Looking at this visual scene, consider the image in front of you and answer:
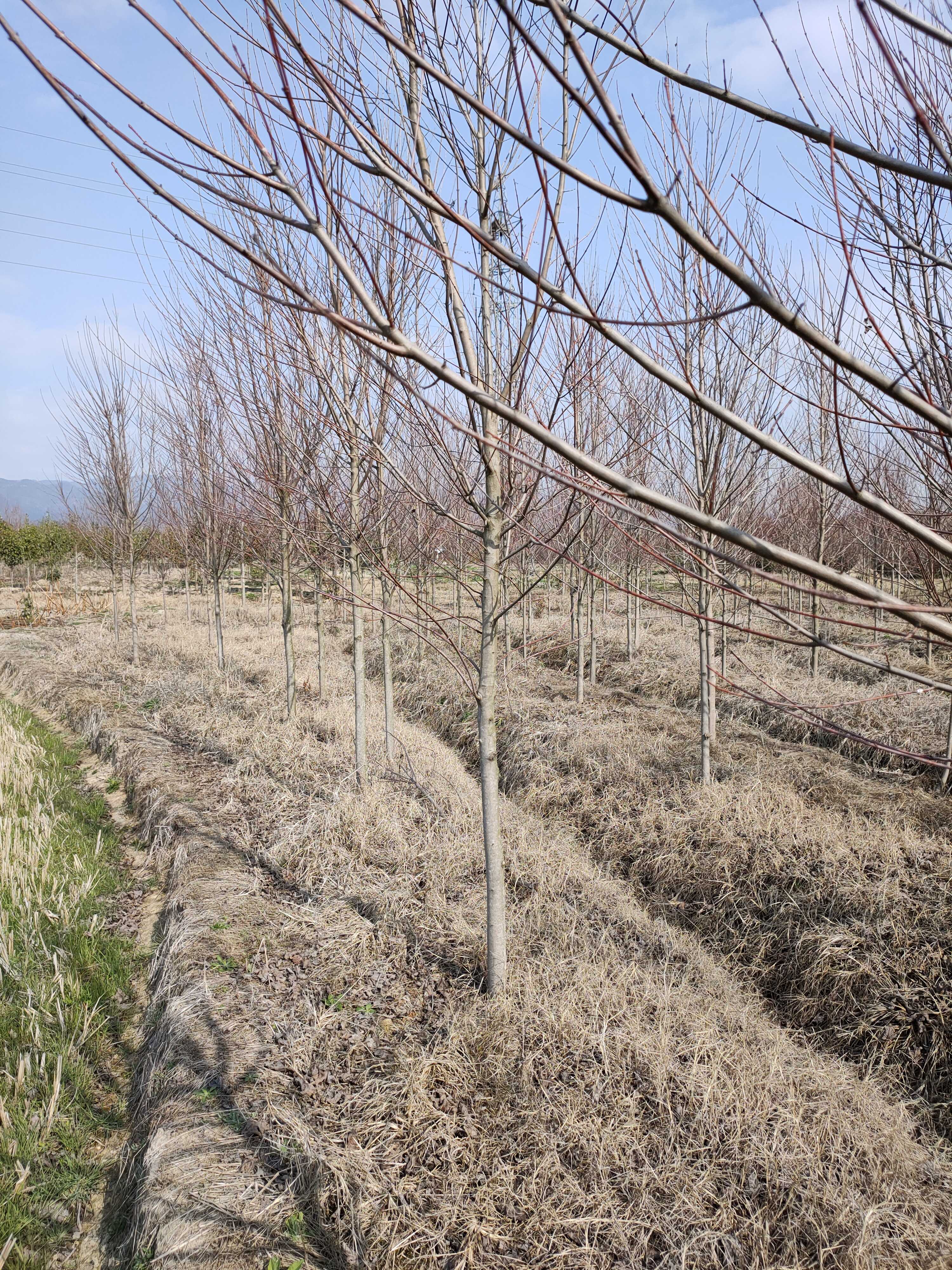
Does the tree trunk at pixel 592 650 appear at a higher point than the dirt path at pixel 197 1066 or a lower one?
higher

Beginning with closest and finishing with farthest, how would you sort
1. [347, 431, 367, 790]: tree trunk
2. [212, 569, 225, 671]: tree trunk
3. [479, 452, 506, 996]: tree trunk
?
[479, 452, 506, 996]: tree trunk, [347, 431, 367, 790]: tree trunk, [212, 569, 225, 671]: tree trunk

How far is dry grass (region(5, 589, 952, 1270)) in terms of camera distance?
2291mm

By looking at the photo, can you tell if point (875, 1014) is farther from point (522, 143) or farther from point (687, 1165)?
point (522, 143)

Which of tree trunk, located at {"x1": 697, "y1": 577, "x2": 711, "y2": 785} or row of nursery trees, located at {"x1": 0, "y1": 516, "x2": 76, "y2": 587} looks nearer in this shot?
tree trunk, located at {"x1": 697, "y1": 577, "x2": 711, "y2": 785}

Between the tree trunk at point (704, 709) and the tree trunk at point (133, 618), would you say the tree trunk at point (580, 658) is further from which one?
the tree trunk at point (133, 618)

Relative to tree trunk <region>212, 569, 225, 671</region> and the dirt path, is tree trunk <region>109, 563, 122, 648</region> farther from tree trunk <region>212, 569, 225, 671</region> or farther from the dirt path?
the dirt path

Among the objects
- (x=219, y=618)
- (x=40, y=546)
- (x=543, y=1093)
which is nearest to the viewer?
(x=543, y=1093)

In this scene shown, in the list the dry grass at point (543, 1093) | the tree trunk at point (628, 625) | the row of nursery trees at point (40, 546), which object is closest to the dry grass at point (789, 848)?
the dry grass at point (543, 1093)

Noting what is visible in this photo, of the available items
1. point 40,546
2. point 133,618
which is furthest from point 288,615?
point 40,546

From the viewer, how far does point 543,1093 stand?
272 centimetres

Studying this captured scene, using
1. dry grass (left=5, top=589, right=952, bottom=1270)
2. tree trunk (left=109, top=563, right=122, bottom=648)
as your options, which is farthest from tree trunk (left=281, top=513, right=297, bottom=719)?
tree trunk (left=109, top=563, right=122, bottom=648)

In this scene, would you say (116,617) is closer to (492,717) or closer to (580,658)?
(580,658)

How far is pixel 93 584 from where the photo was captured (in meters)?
27.1

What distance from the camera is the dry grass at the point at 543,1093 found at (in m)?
2.29
